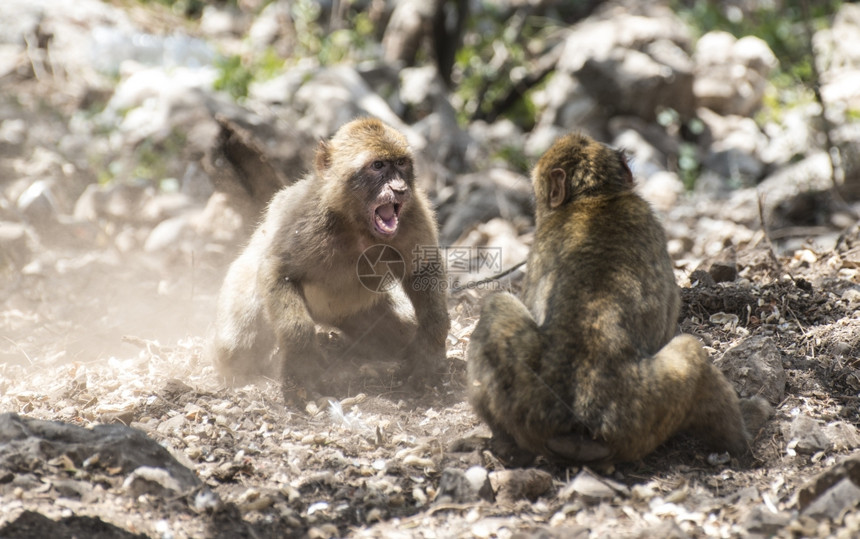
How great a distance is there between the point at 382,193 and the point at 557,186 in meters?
1.31

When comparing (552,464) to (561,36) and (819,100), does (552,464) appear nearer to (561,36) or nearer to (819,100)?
(819,100)

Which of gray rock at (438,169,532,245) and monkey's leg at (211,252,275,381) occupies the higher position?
gray rock at (438,169,532,245)

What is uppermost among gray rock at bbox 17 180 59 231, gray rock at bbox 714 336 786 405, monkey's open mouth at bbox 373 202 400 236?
gray rock at bbox 17 180 59 231

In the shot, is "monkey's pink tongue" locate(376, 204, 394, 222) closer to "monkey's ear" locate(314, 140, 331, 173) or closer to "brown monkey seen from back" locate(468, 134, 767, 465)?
"monkey's ear" locate(314, 140, 331, 173)

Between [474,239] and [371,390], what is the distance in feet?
11.5

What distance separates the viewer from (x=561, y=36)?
14.1 m

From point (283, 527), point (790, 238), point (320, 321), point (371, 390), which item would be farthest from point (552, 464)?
point (790, 238)

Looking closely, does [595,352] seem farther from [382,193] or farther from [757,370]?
[382,193]

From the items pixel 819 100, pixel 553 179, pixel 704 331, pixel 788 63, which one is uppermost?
pixel 788 63

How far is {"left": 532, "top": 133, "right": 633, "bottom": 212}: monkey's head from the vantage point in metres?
4.45

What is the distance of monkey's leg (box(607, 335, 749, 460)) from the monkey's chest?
2425mm

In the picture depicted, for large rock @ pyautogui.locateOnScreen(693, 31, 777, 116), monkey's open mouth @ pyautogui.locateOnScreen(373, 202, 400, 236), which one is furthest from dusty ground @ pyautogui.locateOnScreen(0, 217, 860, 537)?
large rock @ pyautogui.locateOnScreen(693, 31, 777, 116)

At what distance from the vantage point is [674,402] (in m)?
3.82

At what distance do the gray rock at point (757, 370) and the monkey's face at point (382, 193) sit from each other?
2257 mm
